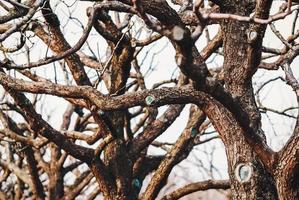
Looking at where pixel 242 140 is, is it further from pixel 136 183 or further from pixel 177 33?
pixel 136 183

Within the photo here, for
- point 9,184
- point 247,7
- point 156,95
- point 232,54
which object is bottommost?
point 156,95

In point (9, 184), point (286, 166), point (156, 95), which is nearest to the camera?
point (286, 166)

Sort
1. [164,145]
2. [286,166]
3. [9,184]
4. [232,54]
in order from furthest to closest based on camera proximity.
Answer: [9,184]
[164,145]
[232,54]
[286,166]

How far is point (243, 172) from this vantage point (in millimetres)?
3973

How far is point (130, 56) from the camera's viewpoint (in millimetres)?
5832

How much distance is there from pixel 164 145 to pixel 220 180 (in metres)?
2.77

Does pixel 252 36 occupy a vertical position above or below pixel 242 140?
above

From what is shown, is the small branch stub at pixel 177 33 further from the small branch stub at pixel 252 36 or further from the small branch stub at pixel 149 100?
the small branch stub at pixel 149 100

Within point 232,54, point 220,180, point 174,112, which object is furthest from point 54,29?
point 220,180

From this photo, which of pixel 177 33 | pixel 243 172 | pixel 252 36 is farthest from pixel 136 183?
pixel 177 33

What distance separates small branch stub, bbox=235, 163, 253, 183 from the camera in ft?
13.0

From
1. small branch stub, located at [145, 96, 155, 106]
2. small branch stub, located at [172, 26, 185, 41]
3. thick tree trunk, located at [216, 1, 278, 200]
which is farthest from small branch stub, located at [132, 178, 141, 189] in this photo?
small branch stub, located at [172, 26, 185, 41]

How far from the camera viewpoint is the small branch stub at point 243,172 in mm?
3948

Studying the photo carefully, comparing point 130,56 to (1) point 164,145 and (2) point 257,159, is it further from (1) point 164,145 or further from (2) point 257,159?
(1) point 164,145
